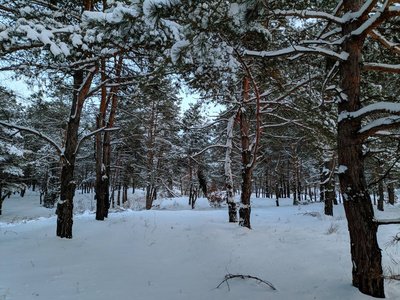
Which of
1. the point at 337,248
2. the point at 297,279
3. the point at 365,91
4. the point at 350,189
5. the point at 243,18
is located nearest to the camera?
the point at 243,18

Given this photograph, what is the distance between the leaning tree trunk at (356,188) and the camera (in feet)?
9.83

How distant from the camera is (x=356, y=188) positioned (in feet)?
10.4

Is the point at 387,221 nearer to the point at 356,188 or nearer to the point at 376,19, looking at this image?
the point at 356,188

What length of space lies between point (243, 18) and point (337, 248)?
5.20 meters

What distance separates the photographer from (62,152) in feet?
20.6

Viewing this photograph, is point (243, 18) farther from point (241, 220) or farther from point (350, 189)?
point (241, 220)

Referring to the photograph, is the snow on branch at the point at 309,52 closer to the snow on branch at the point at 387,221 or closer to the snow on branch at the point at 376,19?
the snow on branch at the point at 376,19

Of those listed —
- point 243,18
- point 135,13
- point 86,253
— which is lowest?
point 86,253

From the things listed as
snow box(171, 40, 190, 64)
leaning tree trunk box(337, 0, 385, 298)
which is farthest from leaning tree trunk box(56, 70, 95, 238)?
leaning tree trunk box(337, 0, 385, 298)

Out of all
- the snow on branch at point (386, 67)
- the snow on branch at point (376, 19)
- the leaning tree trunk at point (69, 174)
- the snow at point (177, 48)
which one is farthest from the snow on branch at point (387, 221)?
the leaning tree trunk at point (69, 174)

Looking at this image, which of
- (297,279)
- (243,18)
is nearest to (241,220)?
(297,279)

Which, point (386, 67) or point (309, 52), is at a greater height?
point (309, 52)

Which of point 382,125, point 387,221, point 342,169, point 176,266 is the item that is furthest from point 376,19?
point 176,266

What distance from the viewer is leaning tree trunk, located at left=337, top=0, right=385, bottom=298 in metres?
3.00
